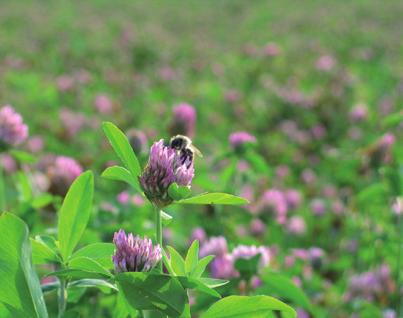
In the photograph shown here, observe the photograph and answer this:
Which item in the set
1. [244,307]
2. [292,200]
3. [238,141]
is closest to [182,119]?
[238,141]

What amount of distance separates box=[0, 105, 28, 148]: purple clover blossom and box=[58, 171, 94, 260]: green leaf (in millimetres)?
753

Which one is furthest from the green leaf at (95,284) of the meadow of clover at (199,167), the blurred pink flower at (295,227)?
the blurred pink flower at (295,227)

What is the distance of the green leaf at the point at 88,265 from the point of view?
2.01 ft

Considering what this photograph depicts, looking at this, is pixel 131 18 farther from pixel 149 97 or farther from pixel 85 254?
pixel 85 254

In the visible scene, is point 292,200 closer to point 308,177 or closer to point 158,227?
point 308,177

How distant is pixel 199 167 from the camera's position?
267 centimetres

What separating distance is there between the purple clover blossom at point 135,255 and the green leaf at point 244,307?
0.24 feet

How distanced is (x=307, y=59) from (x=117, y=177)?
648 cm

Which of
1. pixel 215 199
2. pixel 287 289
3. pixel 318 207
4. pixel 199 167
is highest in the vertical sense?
pixel 199 167

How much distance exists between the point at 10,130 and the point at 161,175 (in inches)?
33.0

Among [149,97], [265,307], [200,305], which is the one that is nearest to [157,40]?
[149,97]

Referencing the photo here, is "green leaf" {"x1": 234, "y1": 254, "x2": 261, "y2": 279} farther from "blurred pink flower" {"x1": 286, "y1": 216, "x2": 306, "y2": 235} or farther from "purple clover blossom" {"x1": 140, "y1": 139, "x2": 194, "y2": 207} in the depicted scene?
"blurred pink flower" {"x1": 286, "y1": 216, "x2": 306, "y2": 235}

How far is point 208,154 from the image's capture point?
3432mm

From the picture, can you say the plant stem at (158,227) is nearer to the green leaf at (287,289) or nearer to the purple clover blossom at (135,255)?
the purple clover blossom at (135,255)
